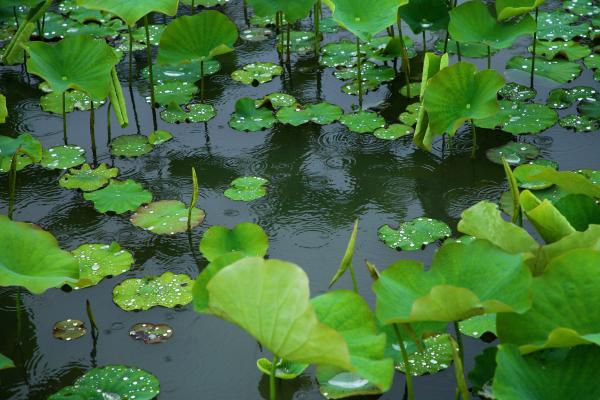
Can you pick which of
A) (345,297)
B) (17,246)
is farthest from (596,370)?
(17,246)

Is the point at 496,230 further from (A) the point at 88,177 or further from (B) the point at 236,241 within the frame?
(A) the point at 88,177

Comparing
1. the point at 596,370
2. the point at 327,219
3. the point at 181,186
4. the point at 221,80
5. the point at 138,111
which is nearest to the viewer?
the point at 596,370

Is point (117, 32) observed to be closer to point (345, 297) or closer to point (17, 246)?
point (17, 246)

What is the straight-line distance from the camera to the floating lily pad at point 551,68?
130 inches

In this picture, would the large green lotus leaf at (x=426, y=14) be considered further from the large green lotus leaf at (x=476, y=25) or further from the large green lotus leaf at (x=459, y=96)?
the large green lotus leaf at (x=459, y=96)

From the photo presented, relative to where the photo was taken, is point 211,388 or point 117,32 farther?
point 117,32

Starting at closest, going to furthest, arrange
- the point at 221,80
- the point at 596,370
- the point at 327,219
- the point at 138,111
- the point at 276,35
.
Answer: the point at 596,370 < the point at 327,219 < the point at 138,111 < the point at 221,80 < the point at 276,35

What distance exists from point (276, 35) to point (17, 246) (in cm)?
207

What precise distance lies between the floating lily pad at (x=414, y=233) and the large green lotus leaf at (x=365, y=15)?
68 cm

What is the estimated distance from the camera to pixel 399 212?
2.65m

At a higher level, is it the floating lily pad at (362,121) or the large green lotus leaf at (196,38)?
the large green lotus leaf at (196,38)

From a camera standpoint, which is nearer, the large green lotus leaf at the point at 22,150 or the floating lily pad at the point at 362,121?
the large green lotus leaf at the point at 22,150

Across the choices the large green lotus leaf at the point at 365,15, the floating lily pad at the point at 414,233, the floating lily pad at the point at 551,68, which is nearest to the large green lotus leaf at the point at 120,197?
the floating lily pad at the point at 414,233

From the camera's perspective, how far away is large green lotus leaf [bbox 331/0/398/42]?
9.48 feet
